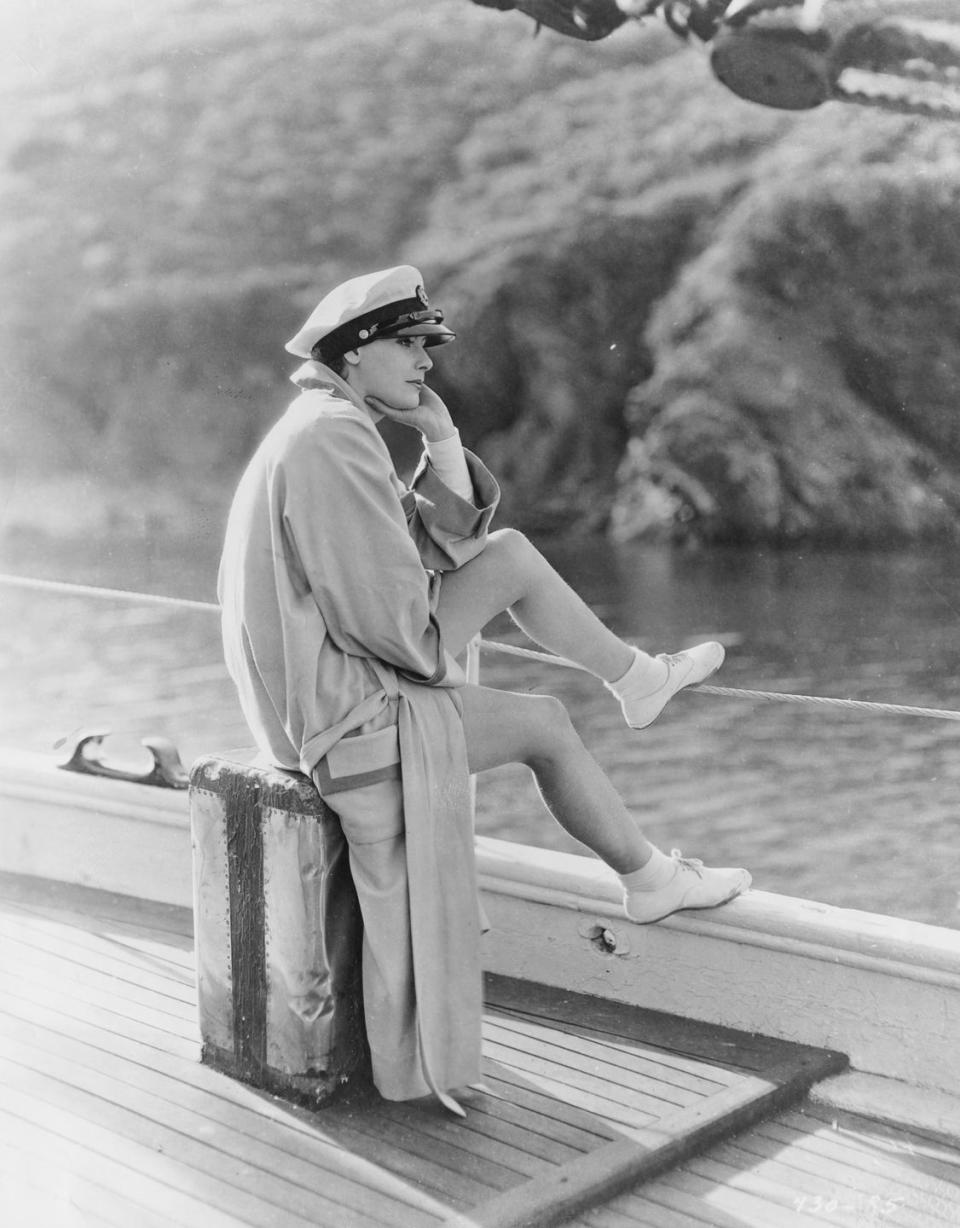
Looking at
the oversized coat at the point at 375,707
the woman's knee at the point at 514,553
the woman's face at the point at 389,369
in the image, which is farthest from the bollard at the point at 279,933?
the woman's face at the point at 389,369

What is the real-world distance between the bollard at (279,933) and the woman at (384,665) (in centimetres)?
5

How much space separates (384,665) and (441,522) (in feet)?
0.78

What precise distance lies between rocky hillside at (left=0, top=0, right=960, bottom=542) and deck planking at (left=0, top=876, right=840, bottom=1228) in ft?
59.4

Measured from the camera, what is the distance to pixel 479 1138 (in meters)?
1.92

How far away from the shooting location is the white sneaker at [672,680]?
2293mm

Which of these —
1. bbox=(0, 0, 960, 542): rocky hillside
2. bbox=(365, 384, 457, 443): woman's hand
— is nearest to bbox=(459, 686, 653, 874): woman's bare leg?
bbox=(365, 384, 457, 443): woman's hand

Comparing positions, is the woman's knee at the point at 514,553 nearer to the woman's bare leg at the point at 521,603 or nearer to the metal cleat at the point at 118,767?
the woman's bare leg at the point at 521,603

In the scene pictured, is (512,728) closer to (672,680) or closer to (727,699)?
(672,680)

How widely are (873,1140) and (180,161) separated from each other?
2263cm

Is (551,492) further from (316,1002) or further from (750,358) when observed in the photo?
(316,1002)

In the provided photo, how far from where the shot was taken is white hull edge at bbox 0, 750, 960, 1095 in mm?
2139

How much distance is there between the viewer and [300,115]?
2222cm

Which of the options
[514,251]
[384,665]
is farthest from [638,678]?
[514,251]

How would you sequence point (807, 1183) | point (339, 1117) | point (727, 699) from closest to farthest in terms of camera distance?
point (807, 1183) → point (339, 1117) → point (727, 699)
